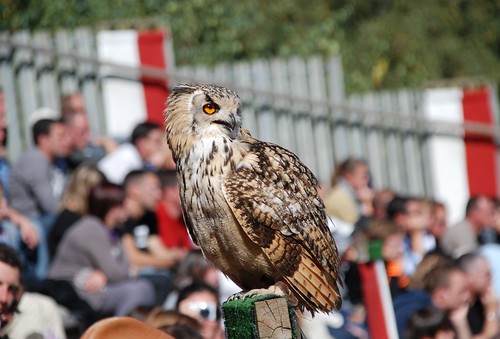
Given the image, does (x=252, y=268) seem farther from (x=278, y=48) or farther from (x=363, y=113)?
(x=278, y=48)

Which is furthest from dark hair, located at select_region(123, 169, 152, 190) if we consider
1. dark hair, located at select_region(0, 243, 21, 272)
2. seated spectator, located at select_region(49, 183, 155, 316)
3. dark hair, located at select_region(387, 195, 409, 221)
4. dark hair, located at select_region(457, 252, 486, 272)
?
dark hair, located at select_region(0, 243, 21, 272)

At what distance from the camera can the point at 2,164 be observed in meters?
9.00

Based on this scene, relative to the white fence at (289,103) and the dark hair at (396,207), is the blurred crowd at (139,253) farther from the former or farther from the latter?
the white fence at (289,103)

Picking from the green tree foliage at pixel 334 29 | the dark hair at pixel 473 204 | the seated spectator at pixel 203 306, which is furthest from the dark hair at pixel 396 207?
the seated spectator at pixel 203 306

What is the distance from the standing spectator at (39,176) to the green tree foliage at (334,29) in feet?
7.15

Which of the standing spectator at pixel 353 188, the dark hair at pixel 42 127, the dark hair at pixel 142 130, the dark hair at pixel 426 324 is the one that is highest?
the dark hair at pixel 42 127

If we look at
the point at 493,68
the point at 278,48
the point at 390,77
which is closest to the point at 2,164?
the point at 278,48

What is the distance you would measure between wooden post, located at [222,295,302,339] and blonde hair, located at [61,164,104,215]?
441 cm

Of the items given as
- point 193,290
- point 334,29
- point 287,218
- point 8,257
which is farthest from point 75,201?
point 334,29

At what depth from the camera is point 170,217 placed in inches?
400

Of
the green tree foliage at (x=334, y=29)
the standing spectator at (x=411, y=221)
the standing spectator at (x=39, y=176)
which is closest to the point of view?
the standing spectator at (x=39, y=176)

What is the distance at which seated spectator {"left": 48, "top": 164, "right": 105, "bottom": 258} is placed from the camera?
866 centimetres

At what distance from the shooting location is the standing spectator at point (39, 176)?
913cm

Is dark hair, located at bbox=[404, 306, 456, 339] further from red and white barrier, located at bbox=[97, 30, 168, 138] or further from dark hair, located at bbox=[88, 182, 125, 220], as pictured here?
red and white barrier, located at bbox=[97, 30, 168, 138]
